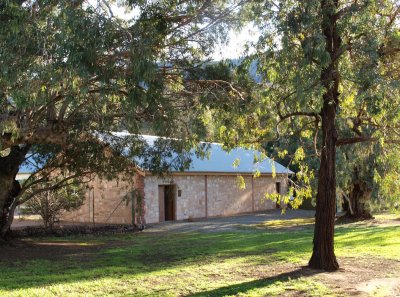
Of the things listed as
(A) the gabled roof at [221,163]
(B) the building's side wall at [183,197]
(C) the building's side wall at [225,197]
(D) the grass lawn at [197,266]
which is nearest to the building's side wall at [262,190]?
(A) the gabled roof at [221,163]

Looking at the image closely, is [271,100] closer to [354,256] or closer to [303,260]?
[303,260]

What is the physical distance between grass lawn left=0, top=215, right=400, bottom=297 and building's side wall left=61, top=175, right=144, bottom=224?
20.6ft

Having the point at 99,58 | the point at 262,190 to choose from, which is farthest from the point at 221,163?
the point at 99,58

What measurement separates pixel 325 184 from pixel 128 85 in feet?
19.1

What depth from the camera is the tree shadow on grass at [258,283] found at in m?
10.4

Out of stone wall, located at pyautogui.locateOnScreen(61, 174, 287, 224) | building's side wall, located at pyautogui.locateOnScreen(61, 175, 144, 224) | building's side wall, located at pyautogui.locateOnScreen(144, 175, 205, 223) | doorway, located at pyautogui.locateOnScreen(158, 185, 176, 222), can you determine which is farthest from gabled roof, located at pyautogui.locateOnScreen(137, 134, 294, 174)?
building's side wall, located at pyautogui.locateOnScreen(61, 175, 144, 224)

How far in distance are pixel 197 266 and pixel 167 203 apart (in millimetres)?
17512

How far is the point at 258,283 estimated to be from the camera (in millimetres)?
11344

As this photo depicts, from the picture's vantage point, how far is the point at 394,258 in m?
14.7

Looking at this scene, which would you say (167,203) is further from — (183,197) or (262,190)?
(262,190)

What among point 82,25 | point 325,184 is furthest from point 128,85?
point 325,184

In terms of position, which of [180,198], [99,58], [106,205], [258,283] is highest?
[99,58]

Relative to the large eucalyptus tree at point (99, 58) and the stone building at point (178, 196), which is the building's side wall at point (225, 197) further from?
the large eucalyptus tree at point (99, 58)

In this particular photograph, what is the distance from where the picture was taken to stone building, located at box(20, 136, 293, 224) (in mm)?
28339
